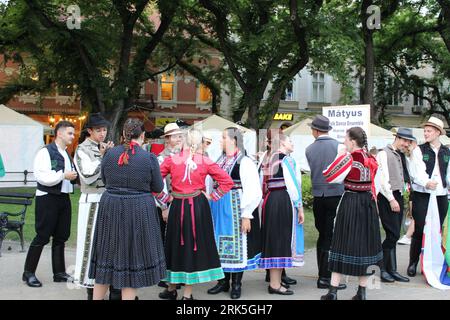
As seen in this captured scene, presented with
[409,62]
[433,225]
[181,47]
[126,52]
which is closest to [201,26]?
[181,47]

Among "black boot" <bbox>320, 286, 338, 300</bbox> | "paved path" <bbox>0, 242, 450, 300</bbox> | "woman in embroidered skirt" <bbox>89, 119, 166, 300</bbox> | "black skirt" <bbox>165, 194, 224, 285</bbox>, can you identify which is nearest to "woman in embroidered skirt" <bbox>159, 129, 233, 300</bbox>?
"black skirt" <bbox>165, 194, 224, 285</bbox>

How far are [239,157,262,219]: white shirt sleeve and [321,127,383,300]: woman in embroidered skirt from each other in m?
0.76

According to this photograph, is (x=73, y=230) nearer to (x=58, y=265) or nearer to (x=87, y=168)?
(x=58, y=265)

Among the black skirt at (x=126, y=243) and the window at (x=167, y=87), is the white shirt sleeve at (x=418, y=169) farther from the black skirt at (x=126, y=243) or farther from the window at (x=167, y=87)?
the window at (x=167, y=87)

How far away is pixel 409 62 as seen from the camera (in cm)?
3100

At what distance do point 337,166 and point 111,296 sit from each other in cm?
269

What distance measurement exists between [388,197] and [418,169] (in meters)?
0.60

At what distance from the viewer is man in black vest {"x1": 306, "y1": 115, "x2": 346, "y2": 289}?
22.4 feet

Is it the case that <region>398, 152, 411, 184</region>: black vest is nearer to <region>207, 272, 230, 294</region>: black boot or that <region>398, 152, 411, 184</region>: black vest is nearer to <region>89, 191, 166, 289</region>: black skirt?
<region>207, 272, 230, 294</region>: black boot

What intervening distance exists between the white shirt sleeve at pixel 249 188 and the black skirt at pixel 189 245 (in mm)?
493

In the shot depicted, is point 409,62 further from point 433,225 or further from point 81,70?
point 433,225

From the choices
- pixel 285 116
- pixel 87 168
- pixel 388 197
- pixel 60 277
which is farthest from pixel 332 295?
pixel 285 116

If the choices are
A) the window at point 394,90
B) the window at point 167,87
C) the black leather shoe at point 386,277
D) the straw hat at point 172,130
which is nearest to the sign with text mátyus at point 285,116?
the window at point 394,90

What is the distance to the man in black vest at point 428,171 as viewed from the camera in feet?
24.2
